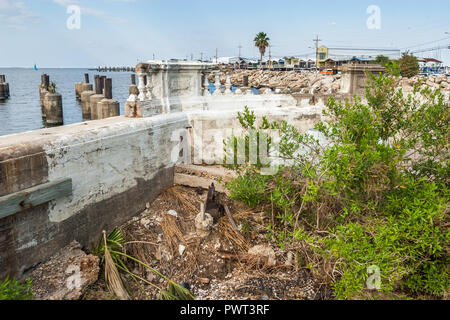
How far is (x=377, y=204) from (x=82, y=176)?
4.12 meters

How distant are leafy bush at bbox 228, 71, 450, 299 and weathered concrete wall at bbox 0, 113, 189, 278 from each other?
1966mm

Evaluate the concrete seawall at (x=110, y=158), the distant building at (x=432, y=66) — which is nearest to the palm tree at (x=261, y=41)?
the distant building at (x=432, y=66)

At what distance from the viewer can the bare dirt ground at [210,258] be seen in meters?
4.75

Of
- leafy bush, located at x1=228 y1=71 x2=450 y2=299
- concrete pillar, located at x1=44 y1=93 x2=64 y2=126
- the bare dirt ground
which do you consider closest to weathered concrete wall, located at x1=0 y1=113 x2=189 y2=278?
the bare dirt ground

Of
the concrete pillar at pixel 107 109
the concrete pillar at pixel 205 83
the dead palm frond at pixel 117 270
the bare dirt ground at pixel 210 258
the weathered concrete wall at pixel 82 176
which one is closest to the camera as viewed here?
the weathered concrete wall at pixel 82 176

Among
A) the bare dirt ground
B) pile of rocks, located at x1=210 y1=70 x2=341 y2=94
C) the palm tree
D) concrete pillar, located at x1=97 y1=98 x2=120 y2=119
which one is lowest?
the bare dirt ground

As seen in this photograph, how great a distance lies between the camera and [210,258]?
213 inches

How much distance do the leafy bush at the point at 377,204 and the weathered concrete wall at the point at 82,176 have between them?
6.45ft

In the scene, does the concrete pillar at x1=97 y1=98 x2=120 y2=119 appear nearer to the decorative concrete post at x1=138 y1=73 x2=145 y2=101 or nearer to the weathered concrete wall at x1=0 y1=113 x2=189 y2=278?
the decorative concrete post at x1=138 y1=73 x2=145 y2=101

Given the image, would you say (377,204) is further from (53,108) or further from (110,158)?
(53,108)

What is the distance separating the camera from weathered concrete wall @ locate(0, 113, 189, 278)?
428cm

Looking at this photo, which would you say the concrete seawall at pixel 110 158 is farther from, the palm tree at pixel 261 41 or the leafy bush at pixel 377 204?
the palm tree at pixel 261 41

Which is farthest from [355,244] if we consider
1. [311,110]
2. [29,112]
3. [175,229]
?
[29,112]

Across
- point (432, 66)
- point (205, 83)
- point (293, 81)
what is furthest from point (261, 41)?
point (205, 83)
